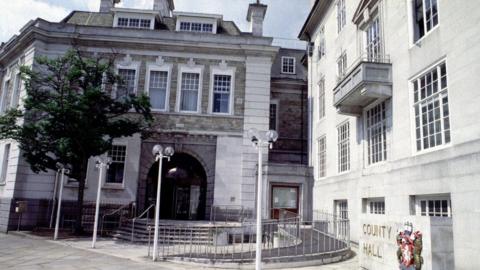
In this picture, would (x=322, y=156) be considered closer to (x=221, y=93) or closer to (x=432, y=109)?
(x=221, y=93)

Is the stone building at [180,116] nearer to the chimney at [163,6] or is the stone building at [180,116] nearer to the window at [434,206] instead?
the chimney at [163,6]

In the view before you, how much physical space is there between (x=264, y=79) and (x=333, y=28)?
4983mm

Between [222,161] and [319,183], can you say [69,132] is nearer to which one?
[222,161]

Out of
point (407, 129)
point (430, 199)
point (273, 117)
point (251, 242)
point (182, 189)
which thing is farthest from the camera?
point (273, 117)

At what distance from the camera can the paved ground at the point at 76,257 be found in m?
11.0

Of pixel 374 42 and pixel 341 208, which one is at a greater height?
pixel 374 42

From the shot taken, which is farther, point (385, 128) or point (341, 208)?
point (341, 208)

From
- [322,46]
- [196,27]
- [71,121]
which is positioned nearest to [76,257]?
[71,121]

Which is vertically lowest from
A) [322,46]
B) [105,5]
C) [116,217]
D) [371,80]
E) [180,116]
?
[116,217]

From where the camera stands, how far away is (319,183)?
20562 mm

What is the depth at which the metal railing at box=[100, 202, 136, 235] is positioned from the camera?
19845 mm

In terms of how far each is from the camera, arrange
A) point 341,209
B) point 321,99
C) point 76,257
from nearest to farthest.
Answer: point 76,257
point 341,209
point 321,99

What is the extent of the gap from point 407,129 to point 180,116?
13481 mm

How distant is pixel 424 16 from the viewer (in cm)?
A: 1180
